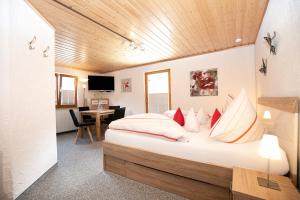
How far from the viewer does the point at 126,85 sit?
534cm

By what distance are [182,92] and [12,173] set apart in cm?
368

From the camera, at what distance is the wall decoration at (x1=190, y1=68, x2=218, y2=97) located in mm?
3584

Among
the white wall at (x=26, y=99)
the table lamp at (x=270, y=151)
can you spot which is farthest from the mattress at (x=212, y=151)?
the white wall at (x=26, y=99)

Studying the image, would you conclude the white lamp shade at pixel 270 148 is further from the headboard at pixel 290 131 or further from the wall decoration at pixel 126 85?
the wall decoration at pixel 126 85

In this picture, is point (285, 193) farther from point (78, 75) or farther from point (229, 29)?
point (78, 75)

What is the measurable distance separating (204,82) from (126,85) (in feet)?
9.39

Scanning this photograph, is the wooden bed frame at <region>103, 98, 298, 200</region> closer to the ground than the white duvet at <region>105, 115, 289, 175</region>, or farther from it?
closer to the ground

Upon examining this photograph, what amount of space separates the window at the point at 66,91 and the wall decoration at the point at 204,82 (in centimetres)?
414

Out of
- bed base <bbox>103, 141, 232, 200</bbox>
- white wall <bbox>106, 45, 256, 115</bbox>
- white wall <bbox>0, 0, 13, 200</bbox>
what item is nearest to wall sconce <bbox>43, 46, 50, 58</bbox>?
white wall <bbox>0, 0, 13, 200</bbox>

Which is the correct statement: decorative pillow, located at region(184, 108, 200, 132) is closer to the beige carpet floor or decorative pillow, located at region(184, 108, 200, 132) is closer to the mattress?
the mattress

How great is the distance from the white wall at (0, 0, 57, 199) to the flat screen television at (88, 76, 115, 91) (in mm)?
3242

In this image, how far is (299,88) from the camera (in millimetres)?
1018

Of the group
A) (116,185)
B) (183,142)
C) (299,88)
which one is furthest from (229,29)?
(116,185)

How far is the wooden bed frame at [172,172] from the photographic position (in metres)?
1.26
